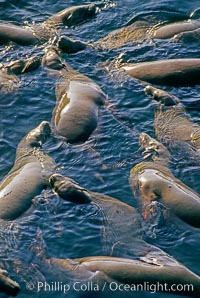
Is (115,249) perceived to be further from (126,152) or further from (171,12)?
(171,12)

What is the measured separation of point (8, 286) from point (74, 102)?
3.63 metres

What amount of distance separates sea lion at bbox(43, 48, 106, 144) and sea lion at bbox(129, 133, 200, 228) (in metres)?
0.98

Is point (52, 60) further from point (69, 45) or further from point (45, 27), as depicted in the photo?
point (45, 27)

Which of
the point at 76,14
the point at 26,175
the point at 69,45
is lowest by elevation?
the point at 26,175

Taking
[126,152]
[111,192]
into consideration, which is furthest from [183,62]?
[111,192]

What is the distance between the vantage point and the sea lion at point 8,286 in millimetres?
8102

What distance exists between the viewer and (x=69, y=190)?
369 inches

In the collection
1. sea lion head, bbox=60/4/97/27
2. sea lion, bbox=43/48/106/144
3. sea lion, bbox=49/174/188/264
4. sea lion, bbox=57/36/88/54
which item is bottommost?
sea lion, bbox=49/174/188/264

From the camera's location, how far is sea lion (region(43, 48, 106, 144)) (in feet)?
34.5

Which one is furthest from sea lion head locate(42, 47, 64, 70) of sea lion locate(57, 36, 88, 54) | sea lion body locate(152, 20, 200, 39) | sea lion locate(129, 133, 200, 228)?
sea lion locate(129, 133, 200, 228)

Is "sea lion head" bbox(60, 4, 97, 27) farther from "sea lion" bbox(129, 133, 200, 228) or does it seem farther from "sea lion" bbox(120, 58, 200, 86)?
"sea lion" bbox(129, 133, 200, 228)

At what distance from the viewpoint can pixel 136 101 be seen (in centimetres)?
1156

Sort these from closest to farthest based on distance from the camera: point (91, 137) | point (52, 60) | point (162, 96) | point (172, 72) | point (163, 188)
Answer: point (163, 188) → point (91, 137) → point (162, 96) → point (172, 72) → point (52, 60)

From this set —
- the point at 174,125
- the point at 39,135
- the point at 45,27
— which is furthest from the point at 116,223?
the point at 45,27
